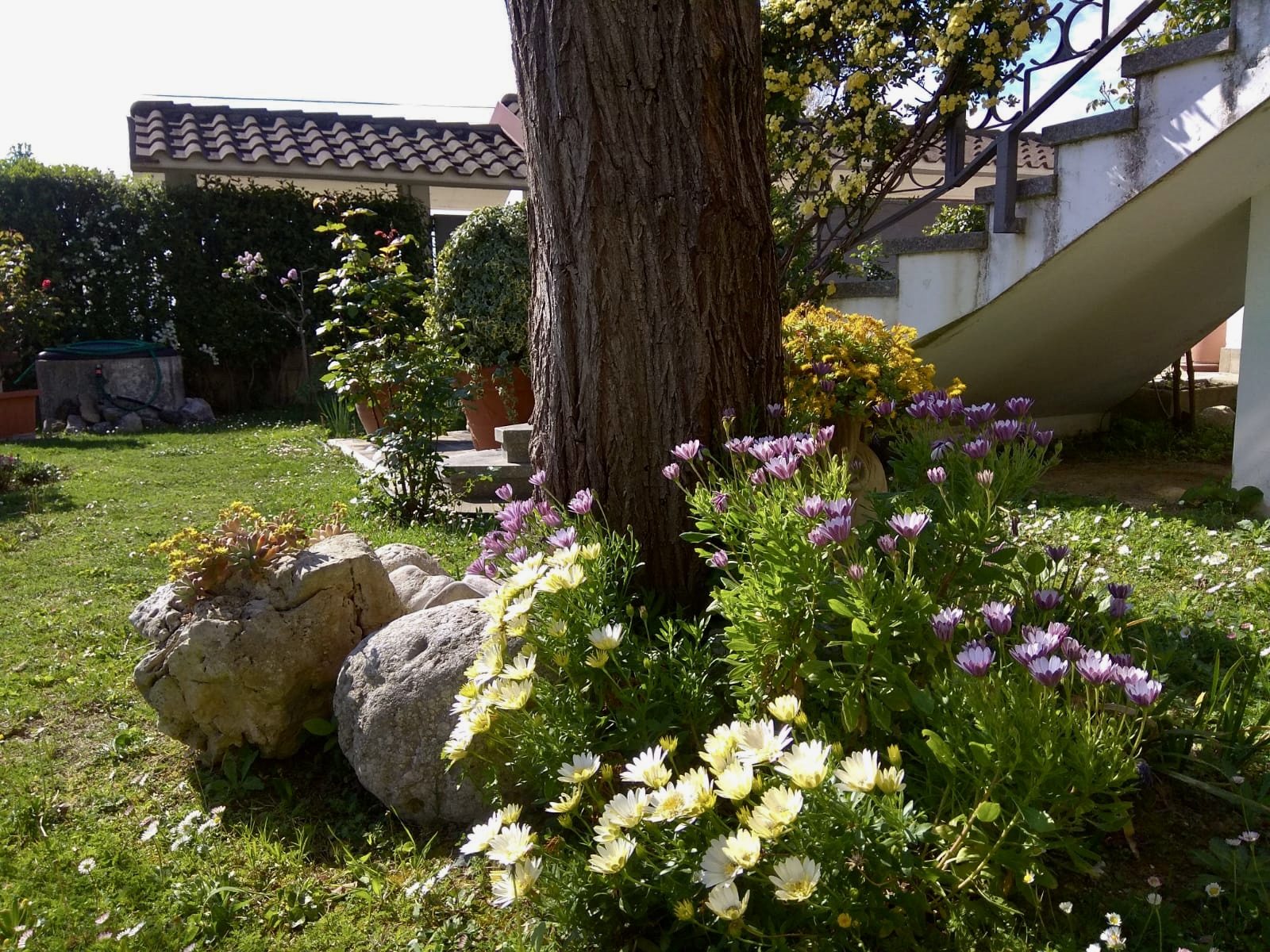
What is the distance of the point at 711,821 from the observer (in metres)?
1.66

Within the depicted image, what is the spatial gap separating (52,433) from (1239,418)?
33.0 feet

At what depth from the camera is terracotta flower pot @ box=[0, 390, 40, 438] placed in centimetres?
966

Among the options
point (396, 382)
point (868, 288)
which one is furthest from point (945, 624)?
point (868, 288)

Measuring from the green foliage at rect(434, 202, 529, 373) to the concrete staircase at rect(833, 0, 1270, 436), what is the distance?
6.67 feet

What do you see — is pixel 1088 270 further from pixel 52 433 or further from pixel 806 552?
A: pixel 52 433

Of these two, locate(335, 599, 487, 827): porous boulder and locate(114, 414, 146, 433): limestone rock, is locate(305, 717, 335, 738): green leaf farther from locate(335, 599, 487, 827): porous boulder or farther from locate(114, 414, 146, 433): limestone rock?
locate(114, 414, 146, 433): limestone rock

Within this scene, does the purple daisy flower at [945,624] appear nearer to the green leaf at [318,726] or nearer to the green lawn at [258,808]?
the green lawn at [258,808]

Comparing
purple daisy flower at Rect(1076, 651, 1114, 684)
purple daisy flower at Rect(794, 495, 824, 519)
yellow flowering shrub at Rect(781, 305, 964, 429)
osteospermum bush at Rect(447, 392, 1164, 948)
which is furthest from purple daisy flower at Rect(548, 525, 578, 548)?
yellow flowering shrub at Rect(781, 305, 964, 429)

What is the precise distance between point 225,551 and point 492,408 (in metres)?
3.68

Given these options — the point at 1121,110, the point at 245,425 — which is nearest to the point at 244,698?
the point at 1121,110

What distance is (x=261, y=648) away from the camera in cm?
272

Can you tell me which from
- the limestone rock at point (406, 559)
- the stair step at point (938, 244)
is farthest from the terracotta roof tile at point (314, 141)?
the limestone rock at point (406, 559)

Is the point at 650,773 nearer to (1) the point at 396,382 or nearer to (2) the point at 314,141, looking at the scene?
(1) the point at 396,382

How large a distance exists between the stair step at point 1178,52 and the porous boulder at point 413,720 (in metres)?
3.64
